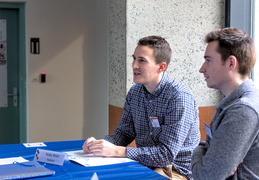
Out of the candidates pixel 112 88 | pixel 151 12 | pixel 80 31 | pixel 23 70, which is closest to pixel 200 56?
pixel 151 12

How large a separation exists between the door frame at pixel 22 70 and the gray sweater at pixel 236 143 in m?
3.75

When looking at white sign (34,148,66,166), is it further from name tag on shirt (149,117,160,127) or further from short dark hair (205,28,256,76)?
short dark hair (205,28,256,76)

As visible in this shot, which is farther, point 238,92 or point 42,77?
point 42,77

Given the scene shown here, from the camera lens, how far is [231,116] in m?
1.60

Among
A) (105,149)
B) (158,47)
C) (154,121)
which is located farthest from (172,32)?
(105,149)

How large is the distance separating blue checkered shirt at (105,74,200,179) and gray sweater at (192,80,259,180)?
24.4 inches

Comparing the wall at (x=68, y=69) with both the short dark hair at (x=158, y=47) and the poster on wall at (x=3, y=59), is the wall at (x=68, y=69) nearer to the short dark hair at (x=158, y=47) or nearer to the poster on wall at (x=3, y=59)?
the poster on wall at (x=3, y=59)

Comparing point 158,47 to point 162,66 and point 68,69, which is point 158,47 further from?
point 68,69

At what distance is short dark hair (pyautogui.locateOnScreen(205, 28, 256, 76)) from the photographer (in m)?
1.73

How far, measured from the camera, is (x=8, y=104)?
5.13 metres

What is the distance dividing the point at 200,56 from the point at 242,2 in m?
0.73

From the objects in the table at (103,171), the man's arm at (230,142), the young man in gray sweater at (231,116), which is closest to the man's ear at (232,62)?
the young man in gray sweater at (231,116)

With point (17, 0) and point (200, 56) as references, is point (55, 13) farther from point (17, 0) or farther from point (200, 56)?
point (200, 56)

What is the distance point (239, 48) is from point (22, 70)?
3796mm
